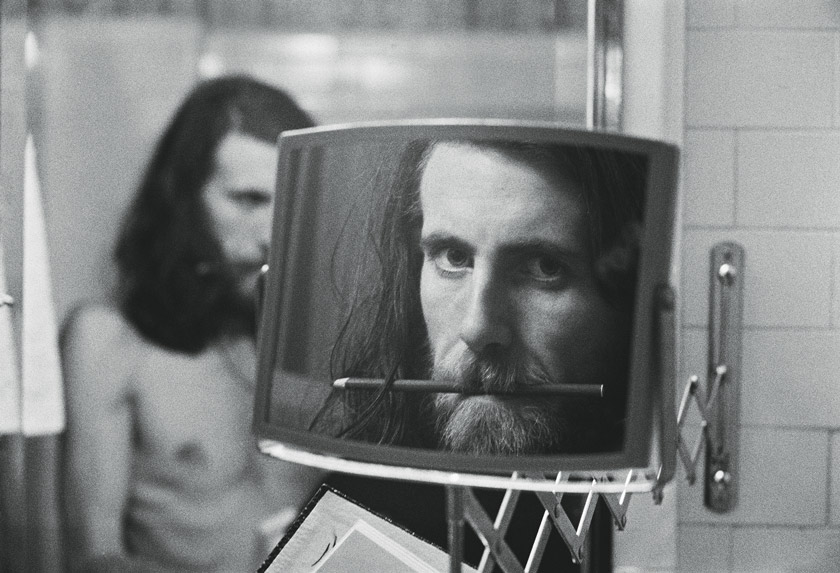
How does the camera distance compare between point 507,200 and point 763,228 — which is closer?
point 507,200

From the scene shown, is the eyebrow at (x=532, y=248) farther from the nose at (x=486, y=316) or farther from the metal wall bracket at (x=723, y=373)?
the metal wall bracket at (x=723, y=373)

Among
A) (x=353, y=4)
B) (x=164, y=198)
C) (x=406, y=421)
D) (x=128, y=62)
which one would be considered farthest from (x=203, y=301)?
(x=406, y=421)

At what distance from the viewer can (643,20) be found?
1136mm

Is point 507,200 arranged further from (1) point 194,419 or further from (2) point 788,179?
(1) point 194,419

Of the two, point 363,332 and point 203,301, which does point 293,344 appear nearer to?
point 363,332

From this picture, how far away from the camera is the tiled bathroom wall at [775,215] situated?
1.14 metres

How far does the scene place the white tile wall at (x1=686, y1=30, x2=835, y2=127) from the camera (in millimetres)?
1134

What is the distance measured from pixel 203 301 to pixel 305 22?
0.41m

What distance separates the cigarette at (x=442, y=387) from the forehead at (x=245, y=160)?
76 cm

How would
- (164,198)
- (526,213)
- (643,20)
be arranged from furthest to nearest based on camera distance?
1. (164,198)
2. (643,20)
3. (526,213)

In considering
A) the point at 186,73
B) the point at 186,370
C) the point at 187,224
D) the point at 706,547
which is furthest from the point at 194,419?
the point at 706,547

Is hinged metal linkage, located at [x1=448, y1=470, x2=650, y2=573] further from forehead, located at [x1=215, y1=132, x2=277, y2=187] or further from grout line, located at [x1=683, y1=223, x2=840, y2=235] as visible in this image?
forehead, located at [x1=215, y1=132, x2=277, y2=187]

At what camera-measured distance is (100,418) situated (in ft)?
4.20

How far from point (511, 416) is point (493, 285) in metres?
0.07
